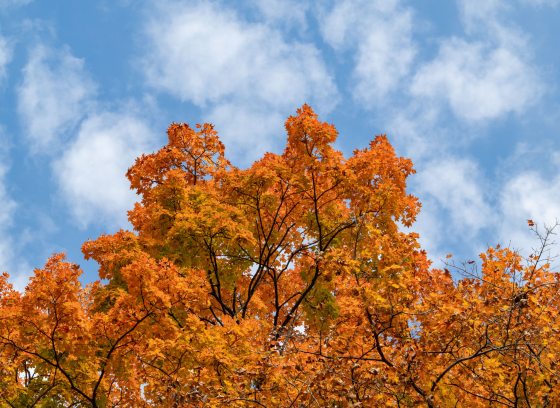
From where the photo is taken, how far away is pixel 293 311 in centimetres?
1731

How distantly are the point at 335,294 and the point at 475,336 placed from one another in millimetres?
7200

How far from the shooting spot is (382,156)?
17891 millimetres

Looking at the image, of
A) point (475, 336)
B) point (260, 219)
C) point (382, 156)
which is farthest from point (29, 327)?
point (382, 156)

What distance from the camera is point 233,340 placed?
13.0 m

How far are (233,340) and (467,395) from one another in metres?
4.95

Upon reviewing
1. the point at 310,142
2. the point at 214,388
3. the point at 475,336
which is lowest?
the point at 214,388

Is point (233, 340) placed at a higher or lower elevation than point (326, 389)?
higher

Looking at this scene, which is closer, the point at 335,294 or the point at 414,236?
the point at 414,236

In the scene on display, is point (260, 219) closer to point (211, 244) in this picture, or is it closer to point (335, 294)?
point (211, 244)

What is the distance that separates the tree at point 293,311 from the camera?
36.3 ft

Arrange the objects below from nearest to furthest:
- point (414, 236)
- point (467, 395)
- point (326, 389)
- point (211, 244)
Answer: point (326, 389)
point (467, 395)
point (414, 236)
point (211, 244)

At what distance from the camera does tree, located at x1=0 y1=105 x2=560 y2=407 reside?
11.1 m

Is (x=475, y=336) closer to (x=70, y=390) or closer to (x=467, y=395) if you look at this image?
(x=467, y=395)

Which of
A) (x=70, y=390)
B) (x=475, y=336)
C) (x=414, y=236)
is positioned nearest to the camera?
(x=475, y=336)
